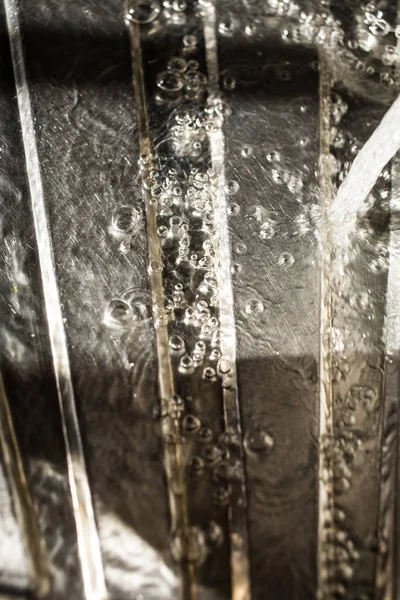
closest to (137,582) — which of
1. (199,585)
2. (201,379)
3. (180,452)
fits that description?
(199,585)

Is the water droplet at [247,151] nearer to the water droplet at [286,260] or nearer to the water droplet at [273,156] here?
the water droplet at [273,156]

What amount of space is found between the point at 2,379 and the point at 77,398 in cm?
11

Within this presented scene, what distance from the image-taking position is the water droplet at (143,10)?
2.38 ft

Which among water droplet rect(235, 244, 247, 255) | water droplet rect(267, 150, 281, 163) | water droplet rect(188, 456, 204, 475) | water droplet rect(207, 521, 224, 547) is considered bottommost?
water droplet rect(207, 521, 224, 547)

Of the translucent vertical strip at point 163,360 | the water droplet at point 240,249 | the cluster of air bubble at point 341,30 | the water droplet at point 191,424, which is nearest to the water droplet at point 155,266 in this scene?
the translucent vertical strip at point 163,360

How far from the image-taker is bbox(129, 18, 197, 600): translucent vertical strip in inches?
28.9

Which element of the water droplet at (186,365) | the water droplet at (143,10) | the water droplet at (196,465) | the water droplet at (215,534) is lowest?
the water droplet at (215,534)

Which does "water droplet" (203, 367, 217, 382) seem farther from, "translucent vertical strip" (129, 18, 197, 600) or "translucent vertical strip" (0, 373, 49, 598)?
"translucent vertical strip" (0, 373, 49, 598)

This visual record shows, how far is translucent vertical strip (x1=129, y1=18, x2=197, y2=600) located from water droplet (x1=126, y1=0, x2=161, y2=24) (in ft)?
0.04

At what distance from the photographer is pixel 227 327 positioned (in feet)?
2.53

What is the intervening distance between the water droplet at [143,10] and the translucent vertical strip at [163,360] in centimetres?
1

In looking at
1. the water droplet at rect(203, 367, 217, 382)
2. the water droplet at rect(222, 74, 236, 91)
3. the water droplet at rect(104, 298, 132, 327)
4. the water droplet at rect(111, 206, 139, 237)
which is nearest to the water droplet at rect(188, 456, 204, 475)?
the water droplet at rect(203, 367, 217, 382)

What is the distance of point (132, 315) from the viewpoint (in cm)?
77

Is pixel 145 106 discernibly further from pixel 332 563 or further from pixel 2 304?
pixel 332 563
